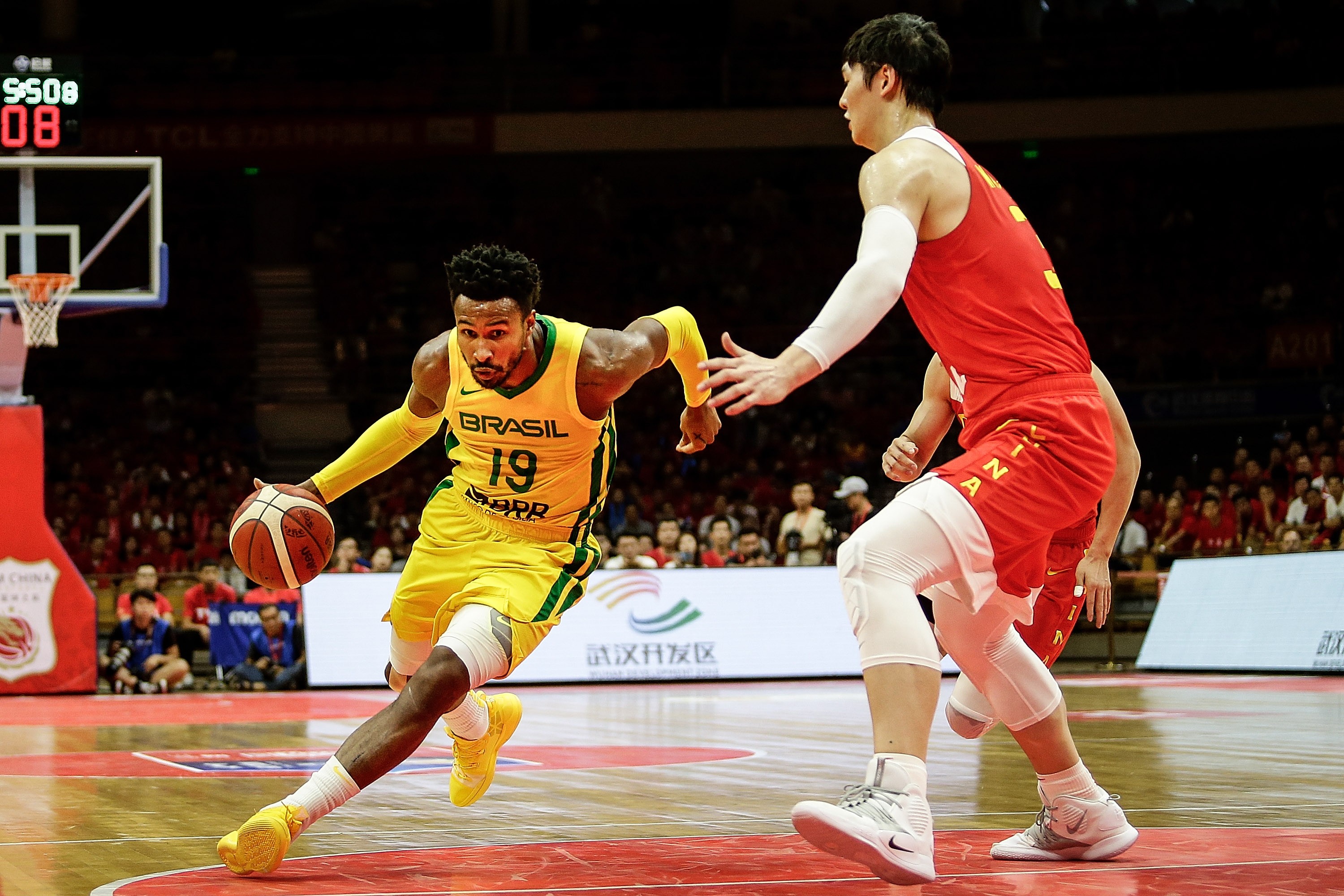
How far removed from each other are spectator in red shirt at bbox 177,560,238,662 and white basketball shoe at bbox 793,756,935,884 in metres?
12.2

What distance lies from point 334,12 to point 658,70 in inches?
327

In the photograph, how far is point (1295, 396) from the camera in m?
22.1

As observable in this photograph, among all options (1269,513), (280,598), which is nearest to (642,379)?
(1269,513)

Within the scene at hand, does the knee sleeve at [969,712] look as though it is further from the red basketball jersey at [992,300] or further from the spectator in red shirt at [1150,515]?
the spectator in red shirt at [1150,515]

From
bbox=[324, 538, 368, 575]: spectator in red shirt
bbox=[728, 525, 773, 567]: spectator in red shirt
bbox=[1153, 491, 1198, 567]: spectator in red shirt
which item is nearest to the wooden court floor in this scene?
bbox=[324, 538, 368, 575]: spectator in red shirt

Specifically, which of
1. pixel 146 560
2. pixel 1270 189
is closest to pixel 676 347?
pixel 146 560

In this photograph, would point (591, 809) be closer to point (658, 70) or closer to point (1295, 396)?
point (1295, 396)

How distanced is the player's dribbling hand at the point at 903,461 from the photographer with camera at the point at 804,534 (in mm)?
11175

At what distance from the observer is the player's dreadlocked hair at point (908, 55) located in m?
4.11

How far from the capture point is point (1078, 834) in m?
4.43

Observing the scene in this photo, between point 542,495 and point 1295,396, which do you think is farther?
point 1295,396

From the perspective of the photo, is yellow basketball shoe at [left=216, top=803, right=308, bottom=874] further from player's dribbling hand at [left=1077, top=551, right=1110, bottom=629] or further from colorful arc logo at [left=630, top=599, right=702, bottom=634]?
colorful arc logo at [left=630, top=599, right=702, bottom=634]

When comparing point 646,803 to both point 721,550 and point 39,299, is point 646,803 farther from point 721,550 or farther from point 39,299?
point 721,550

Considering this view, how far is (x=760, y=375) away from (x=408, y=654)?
236cm
